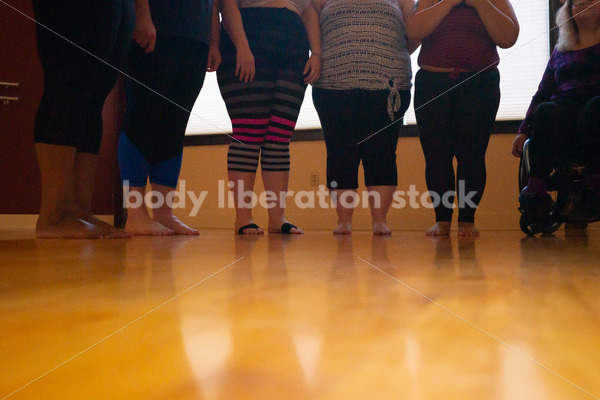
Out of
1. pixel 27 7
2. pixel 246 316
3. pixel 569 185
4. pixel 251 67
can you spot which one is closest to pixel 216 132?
pixel 27 7

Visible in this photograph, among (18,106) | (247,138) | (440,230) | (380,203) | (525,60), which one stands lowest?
(440,230)

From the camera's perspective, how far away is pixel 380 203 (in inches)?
71.2

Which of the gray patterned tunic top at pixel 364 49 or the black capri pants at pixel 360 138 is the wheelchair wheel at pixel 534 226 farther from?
the gray patterned tunic top at pixel 364 49

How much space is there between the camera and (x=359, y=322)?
1.01 feet

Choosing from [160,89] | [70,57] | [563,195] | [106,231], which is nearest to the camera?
[70,57]

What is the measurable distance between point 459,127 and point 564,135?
35cm

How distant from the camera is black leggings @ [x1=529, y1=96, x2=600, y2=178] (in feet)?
5.15

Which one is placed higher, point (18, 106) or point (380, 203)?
point (18, 106)

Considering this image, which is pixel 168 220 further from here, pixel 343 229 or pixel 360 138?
pixel 360 138

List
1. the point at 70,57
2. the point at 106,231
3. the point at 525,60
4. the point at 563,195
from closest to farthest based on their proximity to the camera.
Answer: the point at 70,57
the point at 106,231
the point at 563,195
the point at 525,60

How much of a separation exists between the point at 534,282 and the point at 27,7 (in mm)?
3184

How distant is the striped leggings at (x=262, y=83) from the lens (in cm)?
173

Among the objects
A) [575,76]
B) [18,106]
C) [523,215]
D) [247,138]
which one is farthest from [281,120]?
[18,106]

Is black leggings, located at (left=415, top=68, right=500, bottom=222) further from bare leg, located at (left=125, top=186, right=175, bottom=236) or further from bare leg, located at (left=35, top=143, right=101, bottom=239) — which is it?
bare leg, located at (left=35, top=143, right=101, bottom=239)
